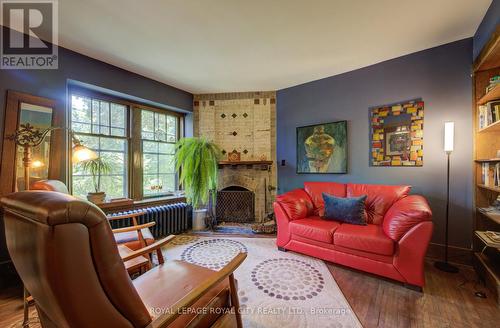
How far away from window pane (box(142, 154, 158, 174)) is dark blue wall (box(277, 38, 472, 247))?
2.72 m

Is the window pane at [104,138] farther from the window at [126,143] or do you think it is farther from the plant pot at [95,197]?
the plant pot at [95,197]

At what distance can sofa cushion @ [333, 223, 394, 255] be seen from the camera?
1943 mm

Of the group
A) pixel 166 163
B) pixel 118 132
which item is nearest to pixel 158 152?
→ pixel 166 163

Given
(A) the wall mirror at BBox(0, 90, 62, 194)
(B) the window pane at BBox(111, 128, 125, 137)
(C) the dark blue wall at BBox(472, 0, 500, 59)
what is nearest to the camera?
(C) the dark blue wall at BBox(472, 0, 500, 59)

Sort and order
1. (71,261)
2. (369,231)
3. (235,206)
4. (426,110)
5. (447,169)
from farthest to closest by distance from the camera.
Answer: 1. (235,206)
2. (426,110)
3. (447,169)
4. (369,231)
5. (71,261)

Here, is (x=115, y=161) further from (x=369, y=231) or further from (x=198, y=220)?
(x=369, y=231)

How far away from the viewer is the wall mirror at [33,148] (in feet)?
6.84

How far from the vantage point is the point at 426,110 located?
257cm

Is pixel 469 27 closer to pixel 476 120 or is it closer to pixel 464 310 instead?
pixel 476 120

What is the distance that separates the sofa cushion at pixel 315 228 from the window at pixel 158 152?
7.98 feet

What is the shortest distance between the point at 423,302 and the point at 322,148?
7.30 feet

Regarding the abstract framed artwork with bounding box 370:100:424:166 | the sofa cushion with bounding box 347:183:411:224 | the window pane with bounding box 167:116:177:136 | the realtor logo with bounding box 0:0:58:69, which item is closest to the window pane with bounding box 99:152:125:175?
the window pane with bounding box 167:116:177:136

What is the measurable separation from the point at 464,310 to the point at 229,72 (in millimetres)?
3584

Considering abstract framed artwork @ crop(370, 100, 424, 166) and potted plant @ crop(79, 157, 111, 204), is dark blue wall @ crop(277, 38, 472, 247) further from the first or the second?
potted plant @ crop(79, 157, 111, 204)
